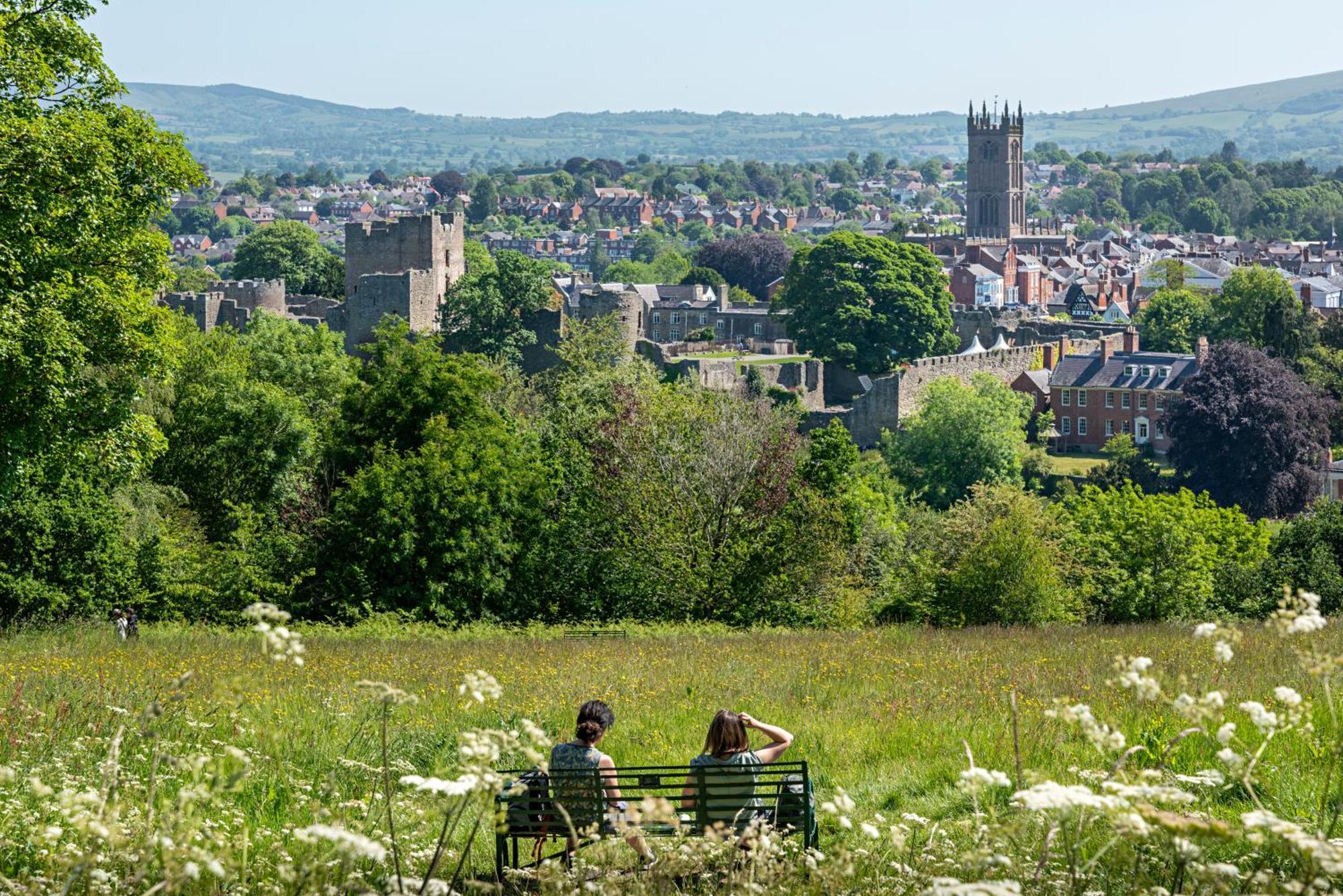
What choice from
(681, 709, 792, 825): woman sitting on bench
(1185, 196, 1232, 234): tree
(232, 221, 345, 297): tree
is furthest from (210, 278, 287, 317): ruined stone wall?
(1185, 196, 1232, 234): tree

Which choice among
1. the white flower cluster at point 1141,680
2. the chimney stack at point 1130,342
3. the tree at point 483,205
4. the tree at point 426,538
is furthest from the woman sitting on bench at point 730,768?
the tree at point 483,205

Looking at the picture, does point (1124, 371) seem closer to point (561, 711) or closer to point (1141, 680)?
point (561, 711)

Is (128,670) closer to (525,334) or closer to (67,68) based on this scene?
(67,68)

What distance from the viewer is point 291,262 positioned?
78.1 m

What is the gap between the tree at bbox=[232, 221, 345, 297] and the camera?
74.6 meters

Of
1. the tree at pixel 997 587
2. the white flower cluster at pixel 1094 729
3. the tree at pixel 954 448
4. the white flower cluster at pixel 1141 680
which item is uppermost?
the white flower cluster at pixel 1141 680

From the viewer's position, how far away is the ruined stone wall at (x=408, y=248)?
58.8 m

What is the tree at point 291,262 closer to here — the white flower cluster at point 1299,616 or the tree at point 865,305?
the tree at point 865,305

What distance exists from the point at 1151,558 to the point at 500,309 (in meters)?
28.9

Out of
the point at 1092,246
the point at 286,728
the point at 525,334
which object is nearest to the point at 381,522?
the point at 286,728

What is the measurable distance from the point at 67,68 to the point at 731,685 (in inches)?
330

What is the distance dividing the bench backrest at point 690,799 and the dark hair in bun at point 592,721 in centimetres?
23

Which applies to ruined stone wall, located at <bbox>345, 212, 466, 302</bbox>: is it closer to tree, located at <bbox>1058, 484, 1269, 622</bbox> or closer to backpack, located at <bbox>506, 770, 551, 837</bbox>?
tree, located at <bbox>1058, 484, 1269, 622</bbox>

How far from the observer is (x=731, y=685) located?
39.1ft
